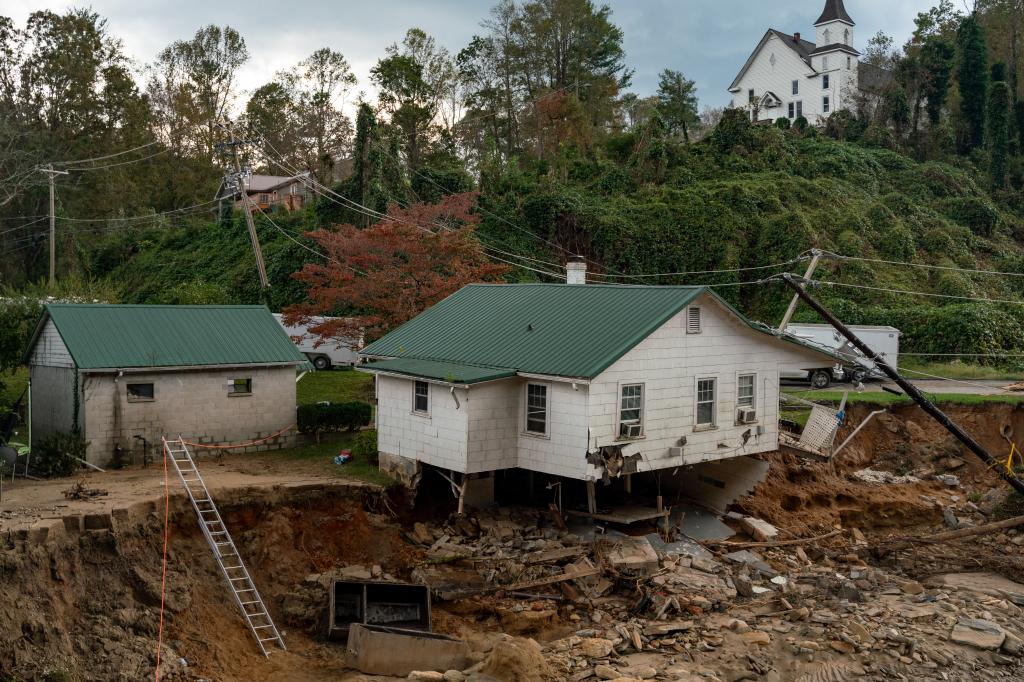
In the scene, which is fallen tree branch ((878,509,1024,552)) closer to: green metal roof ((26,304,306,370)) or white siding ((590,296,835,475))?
white siding ((590,296,835,475))

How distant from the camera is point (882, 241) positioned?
55219 millimetres

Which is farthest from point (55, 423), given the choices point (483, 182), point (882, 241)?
point (882, 241)

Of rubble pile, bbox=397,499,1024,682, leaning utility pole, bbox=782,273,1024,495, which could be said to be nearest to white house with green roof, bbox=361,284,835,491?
leaning utility pole, bbox=782,273,1024,495

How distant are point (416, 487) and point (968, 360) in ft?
99.2

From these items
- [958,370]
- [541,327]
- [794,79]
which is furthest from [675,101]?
[541,327]

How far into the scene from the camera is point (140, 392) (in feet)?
87.9

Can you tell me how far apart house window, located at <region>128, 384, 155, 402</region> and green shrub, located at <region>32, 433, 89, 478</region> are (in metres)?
1.98

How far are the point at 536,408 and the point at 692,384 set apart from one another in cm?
433

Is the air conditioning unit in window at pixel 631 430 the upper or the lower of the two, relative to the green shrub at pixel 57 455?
upper

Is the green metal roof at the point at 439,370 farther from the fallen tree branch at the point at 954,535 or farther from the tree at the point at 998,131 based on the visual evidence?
the tree at the point at 998,131

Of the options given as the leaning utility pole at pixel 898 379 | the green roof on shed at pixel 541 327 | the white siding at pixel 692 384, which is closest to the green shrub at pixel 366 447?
the green roof on shed at pixel 541 327

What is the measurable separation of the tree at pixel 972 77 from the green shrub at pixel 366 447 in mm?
60868

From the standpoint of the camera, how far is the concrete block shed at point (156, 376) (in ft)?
85.5

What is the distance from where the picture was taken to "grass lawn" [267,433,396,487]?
2597cm
